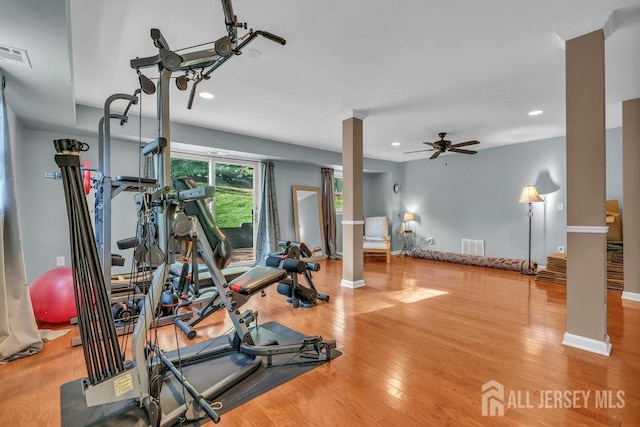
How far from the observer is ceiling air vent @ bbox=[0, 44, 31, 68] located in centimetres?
193

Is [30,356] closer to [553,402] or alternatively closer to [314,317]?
[314,317]

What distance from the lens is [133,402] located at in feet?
5.56

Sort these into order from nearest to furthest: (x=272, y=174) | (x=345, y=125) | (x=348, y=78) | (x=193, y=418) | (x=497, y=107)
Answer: (x=193, y=418), (x=348, y=78), (x=497, y=107), (x=345, y=125), (x=272, y=174)

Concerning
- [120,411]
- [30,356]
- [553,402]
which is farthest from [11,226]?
[553,402]

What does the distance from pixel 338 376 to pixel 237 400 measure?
2.12ft

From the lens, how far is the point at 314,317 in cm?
303

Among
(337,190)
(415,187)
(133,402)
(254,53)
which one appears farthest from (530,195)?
(133,402)

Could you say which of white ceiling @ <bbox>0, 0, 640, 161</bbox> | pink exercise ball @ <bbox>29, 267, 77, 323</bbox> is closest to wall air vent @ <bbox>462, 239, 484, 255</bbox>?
Answer: white ceiling @ <bbox>0, 0, 640, 161</bbox>

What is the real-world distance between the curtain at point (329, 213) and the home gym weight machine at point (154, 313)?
432 centimetres

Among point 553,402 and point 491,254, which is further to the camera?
point 491,254

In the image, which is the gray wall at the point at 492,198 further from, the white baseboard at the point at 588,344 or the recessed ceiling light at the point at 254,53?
the recessed ceiling light at the point at 254,53

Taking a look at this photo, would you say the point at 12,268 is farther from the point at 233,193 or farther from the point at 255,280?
the point at 233,193

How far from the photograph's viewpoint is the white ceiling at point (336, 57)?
1966 mm

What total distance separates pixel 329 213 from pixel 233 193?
2.25m
